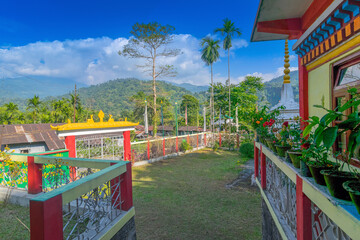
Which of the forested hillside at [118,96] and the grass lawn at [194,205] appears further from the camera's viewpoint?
the forested hillside at [118,96]

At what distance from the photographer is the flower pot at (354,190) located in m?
1.21

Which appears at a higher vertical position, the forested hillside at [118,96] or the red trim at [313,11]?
the forested hillside at [118,96]

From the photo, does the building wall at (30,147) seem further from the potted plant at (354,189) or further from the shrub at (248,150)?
the potted plant at (354,189)

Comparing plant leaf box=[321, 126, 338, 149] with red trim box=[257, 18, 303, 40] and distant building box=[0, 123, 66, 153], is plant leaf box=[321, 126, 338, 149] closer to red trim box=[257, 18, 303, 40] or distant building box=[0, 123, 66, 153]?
red trim box=[257, 18, 303, 40]

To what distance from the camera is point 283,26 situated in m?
4.96

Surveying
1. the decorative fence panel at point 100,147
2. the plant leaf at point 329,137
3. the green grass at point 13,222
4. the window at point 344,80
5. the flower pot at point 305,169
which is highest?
the window at point 344,80

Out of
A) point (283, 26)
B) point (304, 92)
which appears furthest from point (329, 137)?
point (283, 26)

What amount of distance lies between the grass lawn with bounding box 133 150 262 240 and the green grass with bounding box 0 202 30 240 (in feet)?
7.40

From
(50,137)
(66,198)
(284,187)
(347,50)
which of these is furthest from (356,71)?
(50,137)

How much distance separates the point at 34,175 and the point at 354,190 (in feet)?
16.4

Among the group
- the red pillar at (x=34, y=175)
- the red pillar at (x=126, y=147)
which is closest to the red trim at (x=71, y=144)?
the red pillar at (x=126, y=147)

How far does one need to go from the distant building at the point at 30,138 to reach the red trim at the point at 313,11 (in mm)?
17718

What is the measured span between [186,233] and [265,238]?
1742 mm

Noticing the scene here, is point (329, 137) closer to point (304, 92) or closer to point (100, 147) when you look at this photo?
point (304, 92)
